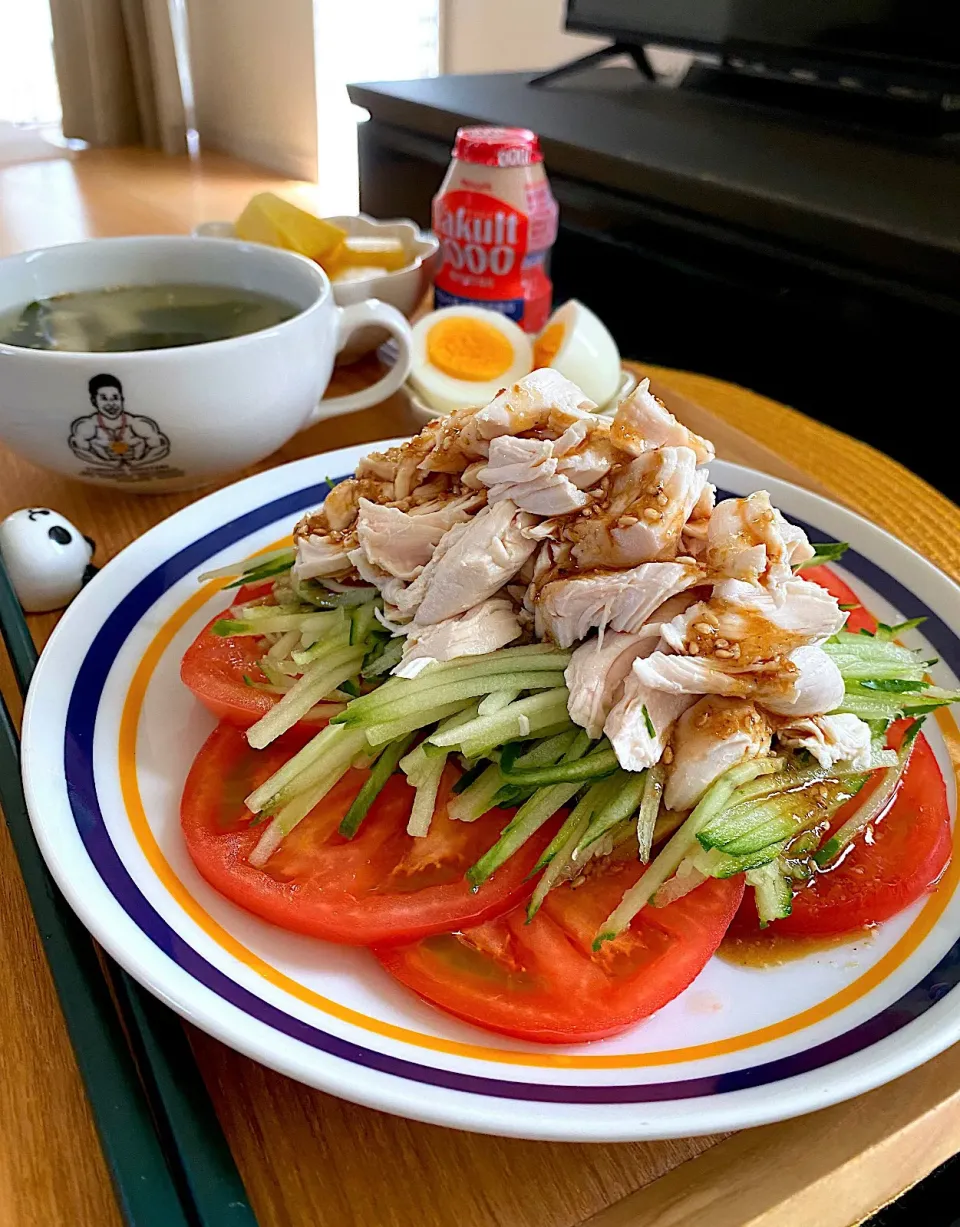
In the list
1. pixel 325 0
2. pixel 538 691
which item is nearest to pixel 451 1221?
pixel 538 691

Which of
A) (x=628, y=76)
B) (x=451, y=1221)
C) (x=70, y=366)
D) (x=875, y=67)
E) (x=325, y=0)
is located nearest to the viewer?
(x=451, y=1221)

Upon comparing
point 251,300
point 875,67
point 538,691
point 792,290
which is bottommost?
point 792,290

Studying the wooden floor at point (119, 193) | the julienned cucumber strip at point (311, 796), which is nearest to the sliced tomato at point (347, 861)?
the julienned cucumber strip at point (311, 796)

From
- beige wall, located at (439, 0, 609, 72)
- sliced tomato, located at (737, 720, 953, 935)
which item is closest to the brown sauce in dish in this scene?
sliced tomato, located at (737, 720, 953, 935)

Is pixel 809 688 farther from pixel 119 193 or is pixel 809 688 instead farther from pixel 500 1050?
pixel 119 193

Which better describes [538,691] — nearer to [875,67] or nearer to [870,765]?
[870,765]

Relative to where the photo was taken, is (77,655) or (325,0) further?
(325,0)

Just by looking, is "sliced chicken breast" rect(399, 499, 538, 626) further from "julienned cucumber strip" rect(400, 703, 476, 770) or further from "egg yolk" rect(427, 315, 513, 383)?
"egg yolk" rect(427, 315, 513, 383)

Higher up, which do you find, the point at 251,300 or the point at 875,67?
the point at 875,67
